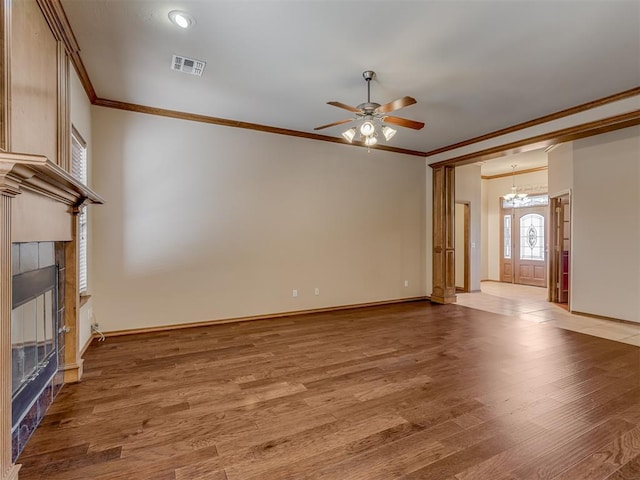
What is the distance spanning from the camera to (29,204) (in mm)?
1923

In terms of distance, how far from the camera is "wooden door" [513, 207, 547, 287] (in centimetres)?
863

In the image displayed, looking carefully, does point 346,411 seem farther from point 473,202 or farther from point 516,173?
point 516,173

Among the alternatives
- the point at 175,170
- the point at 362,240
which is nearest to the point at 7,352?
the point at 175,170

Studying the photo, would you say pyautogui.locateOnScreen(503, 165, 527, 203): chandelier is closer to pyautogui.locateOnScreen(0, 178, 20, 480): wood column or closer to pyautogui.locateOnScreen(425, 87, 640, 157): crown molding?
pyautogui.locateOnScreen(425, 87, 640, 157): crown molding

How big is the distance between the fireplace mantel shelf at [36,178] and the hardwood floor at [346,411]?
1.56 meters

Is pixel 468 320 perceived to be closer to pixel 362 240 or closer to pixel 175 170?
pixel 362 240

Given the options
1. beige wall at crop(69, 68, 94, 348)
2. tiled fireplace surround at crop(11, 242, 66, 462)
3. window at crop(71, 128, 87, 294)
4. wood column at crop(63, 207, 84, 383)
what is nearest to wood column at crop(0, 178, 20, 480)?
tiled fireplace surround at crop(11, 242, 66, 462)

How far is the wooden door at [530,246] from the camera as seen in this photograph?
8.63 m

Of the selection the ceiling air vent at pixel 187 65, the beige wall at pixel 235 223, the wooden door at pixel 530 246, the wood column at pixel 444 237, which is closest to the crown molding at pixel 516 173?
the wooden door at pixel 530 246

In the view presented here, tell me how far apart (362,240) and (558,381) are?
11.8 ft

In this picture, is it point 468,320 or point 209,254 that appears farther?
point 468,320

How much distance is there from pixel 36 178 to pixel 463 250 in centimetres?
804

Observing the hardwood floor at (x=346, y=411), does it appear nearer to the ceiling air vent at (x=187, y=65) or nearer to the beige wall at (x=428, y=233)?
the beige wall at (x=428, y=233)

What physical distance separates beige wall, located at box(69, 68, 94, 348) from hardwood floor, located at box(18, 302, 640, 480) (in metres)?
0.30
